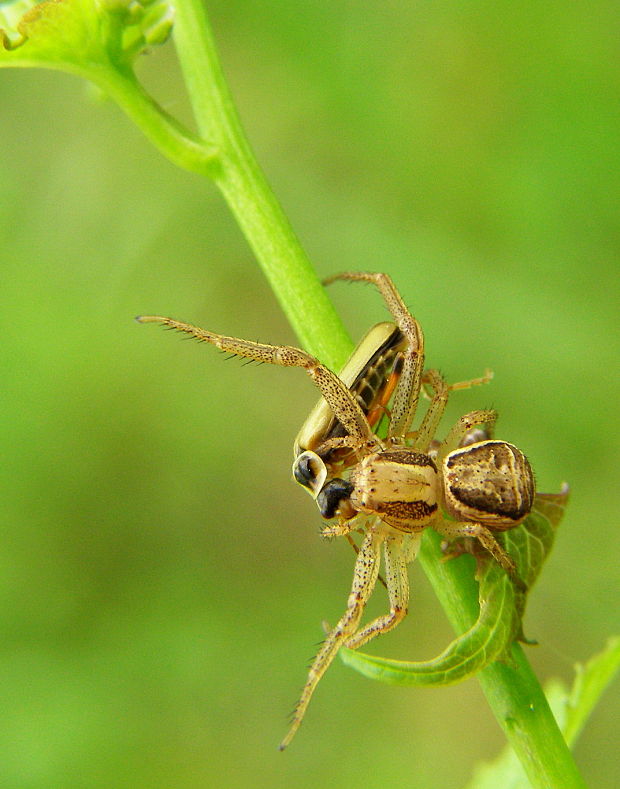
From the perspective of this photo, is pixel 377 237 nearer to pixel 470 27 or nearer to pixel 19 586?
pixel 470 27

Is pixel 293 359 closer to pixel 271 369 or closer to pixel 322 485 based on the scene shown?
pixel 322 485

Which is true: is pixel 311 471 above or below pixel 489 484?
above

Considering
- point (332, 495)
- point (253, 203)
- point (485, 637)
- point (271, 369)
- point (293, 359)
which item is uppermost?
point (253, 203)

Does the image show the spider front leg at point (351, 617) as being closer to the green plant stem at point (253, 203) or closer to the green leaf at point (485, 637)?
the green leaf at point (485, 637)

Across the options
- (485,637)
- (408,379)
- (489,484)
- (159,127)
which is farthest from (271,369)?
(485,637)

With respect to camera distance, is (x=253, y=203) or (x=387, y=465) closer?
(x=253, y=203)

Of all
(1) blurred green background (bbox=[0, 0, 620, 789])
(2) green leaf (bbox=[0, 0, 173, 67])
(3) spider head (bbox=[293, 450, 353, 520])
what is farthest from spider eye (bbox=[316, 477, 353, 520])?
(1) blurred green background (bbox=[0, 0, 620, 789])

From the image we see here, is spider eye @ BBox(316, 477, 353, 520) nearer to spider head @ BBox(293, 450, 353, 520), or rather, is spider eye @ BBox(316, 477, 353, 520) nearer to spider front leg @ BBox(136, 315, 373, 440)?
spider head @ BBox(293, 450, 353, 520)
